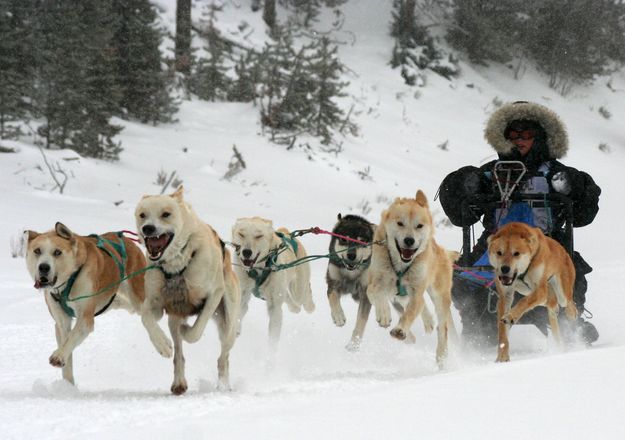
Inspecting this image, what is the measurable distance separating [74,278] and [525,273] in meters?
2.74

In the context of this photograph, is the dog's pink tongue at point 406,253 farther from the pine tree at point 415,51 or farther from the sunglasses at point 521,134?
the pine tree at point 415,51

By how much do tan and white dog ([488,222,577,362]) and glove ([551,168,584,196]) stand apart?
→ 637mm

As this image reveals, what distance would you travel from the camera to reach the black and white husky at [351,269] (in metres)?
5.62

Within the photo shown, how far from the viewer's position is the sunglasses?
5.85 metres

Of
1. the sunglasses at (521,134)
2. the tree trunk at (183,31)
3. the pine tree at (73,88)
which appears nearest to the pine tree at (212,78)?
the tree trunk at (183,31)

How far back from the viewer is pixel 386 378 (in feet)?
14.3

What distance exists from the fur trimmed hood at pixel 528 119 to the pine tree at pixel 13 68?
29.2 ft

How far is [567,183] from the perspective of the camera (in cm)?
531

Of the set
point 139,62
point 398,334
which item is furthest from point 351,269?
point 139,62

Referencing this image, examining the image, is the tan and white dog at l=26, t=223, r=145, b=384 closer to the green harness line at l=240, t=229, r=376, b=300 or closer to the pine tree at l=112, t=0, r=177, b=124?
the green harness line at l=240, t=229, r=376, b=300

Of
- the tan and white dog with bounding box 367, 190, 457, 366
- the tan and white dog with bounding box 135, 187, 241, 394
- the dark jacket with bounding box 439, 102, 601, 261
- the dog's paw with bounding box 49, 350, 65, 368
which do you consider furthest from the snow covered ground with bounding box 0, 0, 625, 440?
the dark jacket with bounding box 439, 102, 601, 261

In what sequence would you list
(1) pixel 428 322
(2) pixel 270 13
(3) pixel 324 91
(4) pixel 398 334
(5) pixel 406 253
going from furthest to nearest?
(2) pixel 270 13
(3) pixel 324 91
(1) pixel 428 322
(5) pixel 406 253
(4) pixel 398 334

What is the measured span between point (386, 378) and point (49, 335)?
2.62 m

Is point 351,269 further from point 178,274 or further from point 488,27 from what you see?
point 488,27
